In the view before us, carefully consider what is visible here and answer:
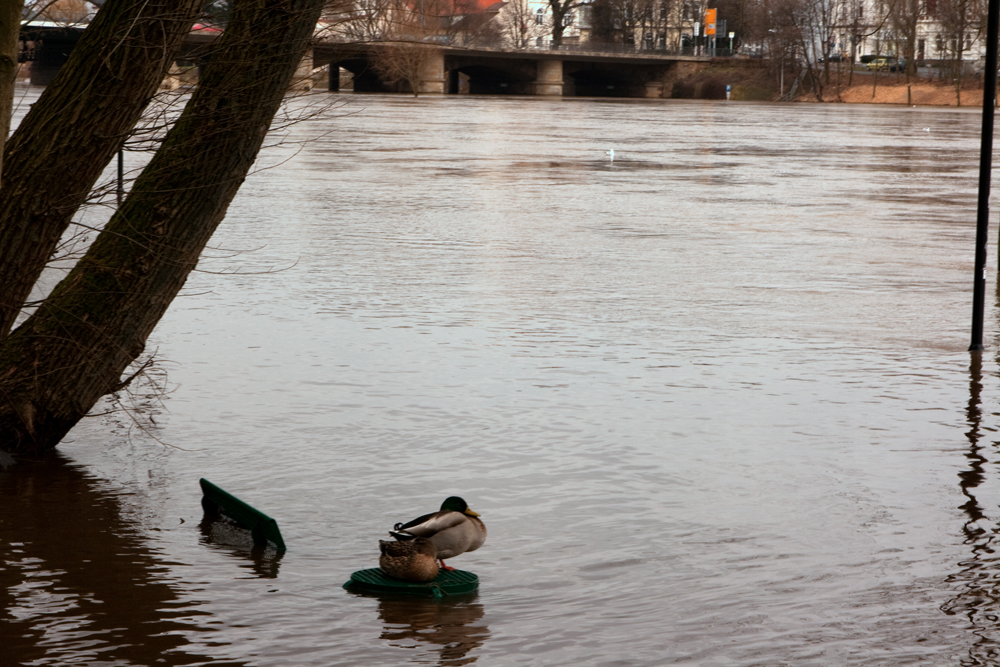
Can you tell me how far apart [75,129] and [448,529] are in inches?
108

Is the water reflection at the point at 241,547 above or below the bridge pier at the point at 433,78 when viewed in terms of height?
below

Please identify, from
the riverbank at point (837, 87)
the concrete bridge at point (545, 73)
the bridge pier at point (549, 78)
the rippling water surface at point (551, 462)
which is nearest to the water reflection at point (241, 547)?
the rippling water surface at point (551, 462)

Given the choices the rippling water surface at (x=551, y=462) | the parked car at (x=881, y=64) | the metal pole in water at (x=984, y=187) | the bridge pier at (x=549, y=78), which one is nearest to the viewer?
the rippling water surface at (x=551, y=462)

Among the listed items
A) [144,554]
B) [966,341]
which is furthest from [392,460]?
[966,341]

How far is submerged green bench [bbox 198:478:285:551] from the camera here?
6.07 m

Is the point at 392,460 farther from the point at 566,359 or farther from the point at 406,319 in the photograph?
the point at 406,319

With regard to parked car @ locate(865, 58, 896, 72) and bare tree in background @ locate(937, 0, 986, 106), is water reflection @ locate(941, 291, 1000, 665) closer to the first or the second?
bare tree in background @ locate(937, 0, 986, 106)

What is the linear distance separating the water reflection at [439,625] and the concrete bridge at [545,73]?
96.5 m

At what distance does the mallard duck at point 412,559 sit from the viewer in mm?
5473

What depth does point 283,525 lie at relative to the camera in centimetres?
656

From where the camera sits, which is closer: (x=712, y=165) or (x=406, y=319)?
(x=406, y=319)

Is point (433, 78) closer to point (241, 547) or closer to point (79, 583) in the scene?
point (241, 547)

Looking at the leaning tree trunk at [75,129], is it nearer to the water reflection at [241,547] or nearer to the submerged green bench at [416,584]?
the water reflection at [241,547]

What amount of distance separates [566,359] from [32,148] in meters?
4.94
